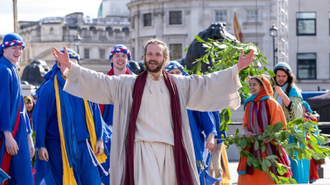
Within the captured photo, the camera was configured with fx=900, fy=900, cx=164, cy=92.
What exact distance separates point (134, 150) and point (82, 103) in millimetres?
2578

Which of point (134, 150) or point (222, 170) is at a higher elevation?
point (134, 150)

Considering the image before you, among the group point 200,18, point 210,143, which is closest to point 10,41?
point 210,143

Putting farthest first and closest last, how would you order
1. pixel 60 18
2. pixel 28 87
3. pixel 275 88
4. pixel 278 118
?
pixel 60 18
pixel 28 87
pixel 275 88
pixel 278 118

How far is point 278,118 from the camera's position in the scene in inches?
423

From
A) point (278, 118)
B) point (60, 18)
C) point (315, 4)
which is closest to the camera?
point (278, 118)

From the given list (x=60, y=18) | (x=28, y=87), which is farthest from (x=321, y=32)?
(x=60, y=18)

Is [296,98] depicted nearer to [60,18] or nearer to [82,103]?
[82,103]

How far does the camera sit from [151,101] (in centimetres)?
760

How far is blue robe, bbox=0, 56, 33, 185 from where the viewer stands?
9.10 meters

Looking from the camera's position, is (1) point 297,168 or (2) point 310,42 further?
(2) point 310,42

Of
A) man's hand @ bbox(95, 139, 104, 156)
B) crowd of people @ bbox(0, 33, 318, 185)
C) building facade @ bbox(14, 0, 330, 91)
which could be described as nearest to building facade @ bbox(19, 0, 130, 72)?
building facade @ bbox(14, 0, 330, 91)

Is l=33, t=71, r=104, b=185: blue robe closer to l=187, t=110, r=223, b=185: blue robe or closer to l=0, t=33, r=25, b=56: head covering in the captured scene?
l=0, t=33, r=25, b=56: head covering

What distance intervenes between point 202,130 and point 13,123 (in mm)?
2809

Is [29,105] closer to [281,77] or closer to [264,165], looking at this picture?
[281,77]
